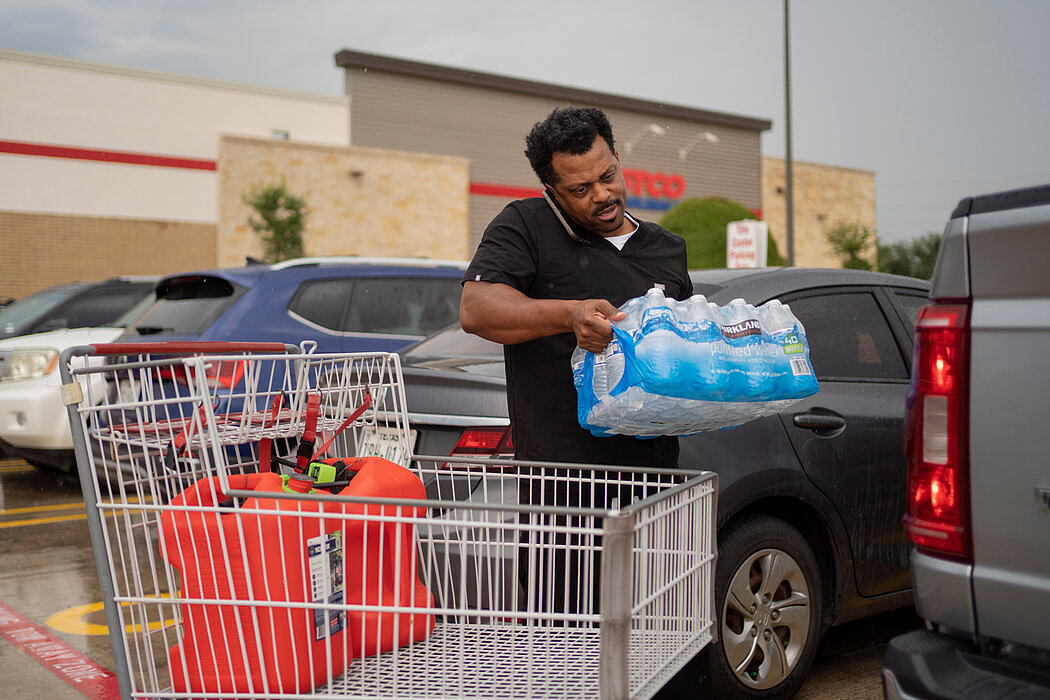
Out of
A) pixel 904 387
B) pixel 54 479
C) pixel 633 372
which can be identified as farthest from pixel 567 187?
pixel 54 479

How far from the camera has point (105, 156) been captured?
2688cm

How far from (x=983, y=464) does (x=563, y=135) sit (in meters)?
1.24

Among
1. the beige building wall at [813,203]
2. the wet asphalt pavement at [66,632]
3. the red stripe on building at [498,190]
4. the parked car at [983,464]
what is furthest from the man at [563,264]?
the beige building wall at [813,203]

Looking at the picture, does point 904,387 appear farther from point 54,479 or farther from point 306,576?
point 54,479

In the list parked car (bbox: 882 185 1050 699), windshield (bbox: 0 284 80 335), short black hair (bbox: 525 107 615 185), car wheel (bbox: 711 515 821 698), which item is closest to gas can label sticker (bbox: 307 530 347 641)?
short black hair (bbox: 525 107 615 185)

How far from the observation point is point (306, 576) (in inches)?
83.0

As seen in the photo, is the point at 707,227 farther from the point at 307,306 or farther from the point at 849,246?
the point at 307,306

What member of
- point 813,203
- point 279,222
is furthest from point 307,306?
point 813,203

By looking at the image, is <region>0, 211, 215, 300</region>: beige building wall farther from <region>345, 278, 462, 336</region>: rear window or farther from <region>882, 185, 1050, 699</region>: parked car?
<region>882, 185, 1050, 699</region>: parked car

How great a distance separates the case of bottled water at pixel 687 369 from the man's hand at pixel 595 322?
0.8 inches

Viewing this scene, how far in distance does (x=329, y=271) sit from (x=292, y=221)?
57.0ft

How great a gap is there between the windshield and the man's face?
26.8 ft

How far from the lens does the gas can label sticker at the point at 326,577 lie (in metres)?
2.12

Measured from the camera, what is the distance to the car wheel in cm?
341
